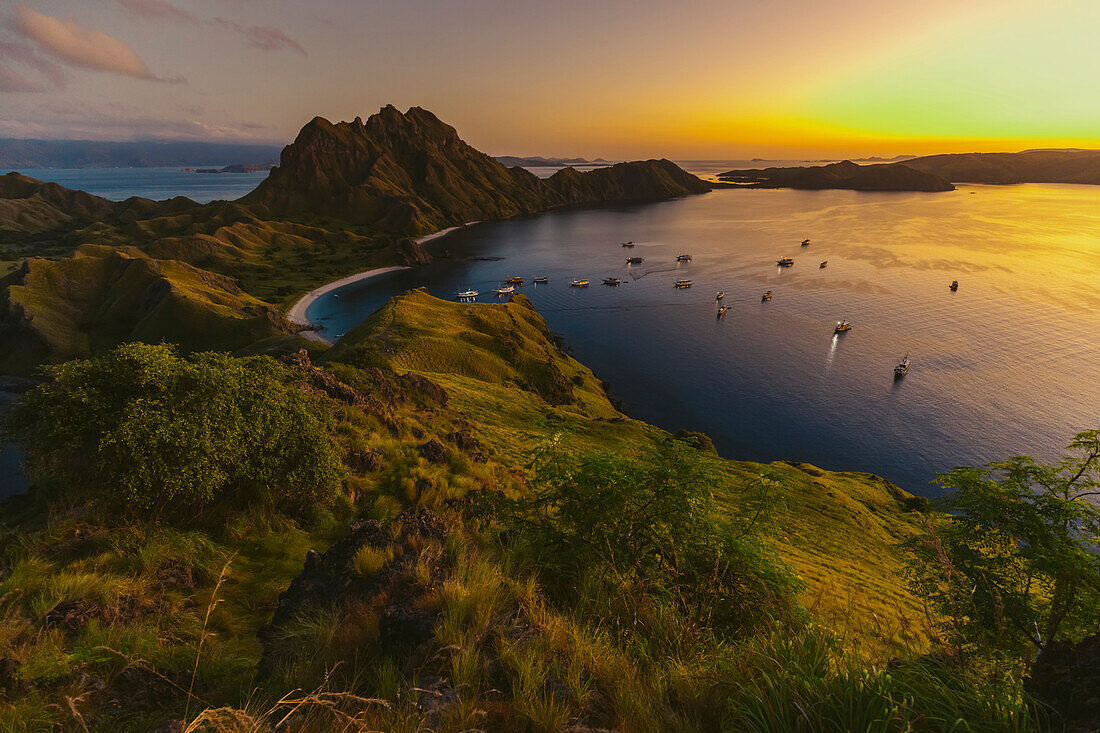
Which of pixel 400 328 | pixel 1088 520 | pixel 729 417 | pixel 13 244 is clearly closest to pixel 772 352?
pixel 729 417

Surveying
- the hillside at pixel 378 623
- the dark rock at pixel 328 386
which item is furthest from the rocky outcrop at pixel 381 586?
the dark rock at pixel 328 386

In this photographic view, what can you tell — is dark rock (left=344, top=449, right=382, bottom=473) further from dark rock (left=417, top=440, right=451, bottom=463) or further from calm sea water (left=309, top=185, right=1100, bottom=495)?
calm sea water (left=309, top=185, right=1100, bottom=495)

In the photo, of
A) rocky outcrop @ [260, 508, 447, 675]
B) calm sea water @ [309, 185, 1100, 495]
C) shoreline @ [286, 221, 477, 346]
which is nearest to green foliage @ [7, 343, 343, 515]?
rocky outcrop @ [260, 508, 447, 675]

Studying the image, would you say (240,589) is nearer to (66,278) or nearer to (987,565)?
(987,565)

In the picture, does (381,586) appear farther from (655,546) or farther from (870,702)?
(870,702)

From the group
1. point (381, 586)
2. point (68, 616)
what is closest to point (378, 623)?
point (381, 586)

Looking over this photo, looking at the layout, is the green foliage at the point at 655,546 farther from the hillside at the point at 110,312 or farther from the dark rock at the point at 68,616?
the hillside at the point at 110,312
